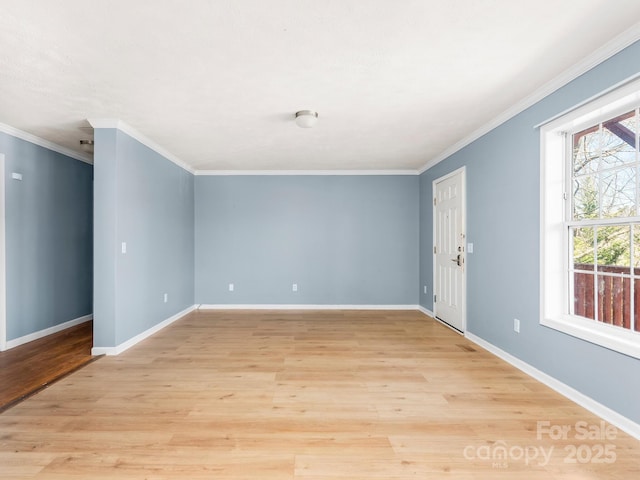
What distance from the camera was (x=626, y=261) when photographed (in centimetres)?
218

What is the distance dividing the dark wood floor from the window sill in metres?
4.13

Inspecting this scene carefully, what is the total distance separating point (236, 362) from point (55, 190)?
3.36 metres

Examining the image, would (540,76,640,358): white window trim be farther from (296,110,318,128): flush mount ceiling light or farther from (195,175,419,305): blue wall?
(195,175,419,305): blue wall

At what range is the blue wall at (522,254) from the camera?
6.78 feet

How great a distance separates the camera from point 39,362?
3166 mm

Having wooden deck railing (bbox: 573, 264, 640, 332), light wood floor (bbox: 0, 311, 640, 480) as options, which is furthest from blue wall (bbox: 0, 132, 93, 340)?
wooden deck railing (bbox: 573, 264, 640, 332)

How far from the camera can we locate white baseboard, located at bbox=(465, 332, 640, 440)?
1973mm

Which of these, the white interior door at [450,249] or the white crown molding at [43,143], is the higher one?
the white crown molding at [43,143]

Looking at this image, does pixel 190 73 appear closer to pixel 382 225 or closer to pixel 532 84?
pixel 532 84

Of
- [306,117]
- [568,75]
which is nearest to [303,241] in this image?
[306,117]

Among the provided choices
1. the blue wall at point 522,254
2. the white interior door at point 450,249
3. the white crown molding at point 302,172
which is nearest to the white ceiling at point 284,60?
the blue wall at point 522,254

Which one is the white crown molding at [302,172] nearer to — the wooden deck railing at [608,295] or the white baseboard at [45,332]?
the white baseboard at [45,332]

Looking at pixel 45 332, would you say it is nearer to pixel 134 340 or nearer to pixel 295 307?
pixel 134 340

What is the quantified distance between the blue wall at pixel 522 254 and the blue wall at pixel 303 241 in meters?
1.72
